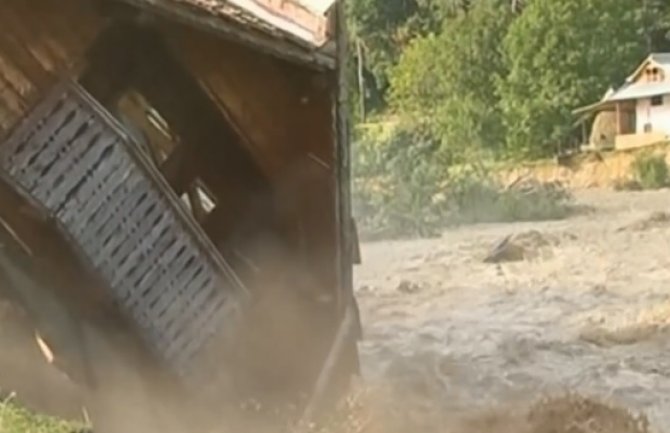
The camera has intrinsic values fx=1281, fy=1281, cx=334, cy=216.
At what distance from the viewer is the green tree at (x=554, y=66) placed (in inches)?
1291

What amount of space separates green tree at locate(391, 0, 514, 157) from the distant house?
2665mm

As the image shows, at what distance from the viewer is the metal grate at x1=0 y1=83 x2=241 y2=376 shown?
4266mm

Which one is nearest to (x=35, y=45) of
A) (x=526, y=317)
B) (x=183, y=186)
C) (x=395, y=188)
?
(x=183, y=186)

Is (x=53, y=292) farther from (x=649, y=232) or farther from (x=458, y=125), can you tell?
(x=458, y=125)

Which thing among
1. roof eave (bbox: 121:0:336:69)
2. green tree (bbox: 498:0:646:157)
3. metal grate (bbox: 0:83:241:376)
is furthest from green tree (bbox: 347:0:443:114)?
metal grate (bbox: 0:83:241:376)

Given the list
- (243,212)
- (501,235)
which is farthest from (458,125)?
(243,212)

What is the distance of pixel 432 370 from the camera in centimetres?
916

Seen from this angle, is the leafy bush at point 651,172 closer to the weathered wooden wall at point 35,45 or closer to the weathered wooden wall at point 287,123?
the weathered wooden wall at point 287,123

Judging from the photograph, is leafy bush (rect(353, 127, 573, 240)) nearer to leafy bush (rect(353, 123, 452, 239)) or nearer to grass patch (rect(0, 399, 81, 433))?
leafy bush (rect(353, 123, 452, 239))

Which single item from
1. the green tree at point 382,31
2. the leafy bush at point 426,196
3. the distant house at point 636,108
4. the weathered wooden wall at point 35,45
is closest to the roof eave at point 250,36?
the weathered wooden wall at point 35,45

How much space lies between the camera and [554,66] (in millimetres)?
33250

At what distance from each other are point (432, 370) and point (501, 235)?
9.40m

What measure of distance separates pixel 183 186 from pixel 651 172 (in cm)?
2002

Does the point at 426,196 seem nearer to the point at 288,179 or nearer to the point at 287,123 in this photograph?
the point at 288,179
